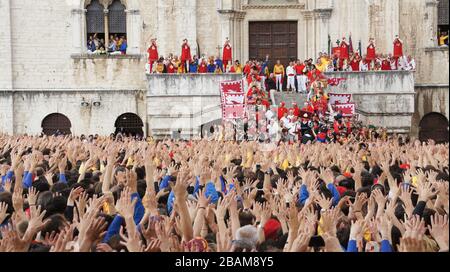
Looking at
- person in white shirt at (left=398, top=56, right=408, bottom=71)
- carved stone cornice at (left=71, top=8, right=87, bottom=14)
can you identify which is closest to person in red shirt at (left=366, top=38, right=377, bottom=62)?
person in white shirt at (left=398, top=56, right=408, bottom=71)

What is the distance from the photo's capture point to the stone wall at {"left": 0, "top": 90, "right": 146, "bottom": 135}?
114 ft

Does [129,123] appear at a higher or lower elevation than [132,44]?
lower

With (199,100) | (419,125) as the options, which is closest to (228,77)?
(199,100)

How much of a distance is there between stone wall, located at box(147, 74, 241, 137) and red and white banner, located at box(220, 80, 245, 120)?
0.84 meters

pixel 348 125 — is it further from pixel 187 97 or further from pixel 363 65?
pixel 187 97

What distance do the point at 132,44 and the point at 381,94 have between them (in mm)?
11093

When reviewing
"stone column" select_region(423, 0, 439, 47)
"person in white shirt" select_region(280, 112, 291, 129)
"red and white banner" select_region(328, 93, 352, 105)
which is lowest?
"person in white shirt" select_region(280, 112, 291, 129)

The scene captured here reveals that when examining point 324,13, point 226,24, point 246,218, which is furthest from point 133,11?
point 246,218

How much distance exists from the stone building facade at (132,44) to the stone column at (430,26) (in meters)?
0.04

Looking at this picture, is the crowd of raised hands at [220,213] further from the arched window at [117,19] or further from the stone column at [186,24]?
the arched window at [117,19]

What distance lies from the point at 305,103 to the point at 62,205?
21874mm

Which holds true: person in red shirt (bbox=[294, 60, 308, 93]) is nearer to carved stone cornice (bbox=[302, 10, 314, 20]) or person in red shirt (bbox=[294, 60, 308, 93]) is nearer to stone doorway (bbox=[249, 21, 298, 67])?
stone doorway (bbox=[249, 21, 298, 67])

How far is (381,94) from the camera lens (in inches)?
1261
